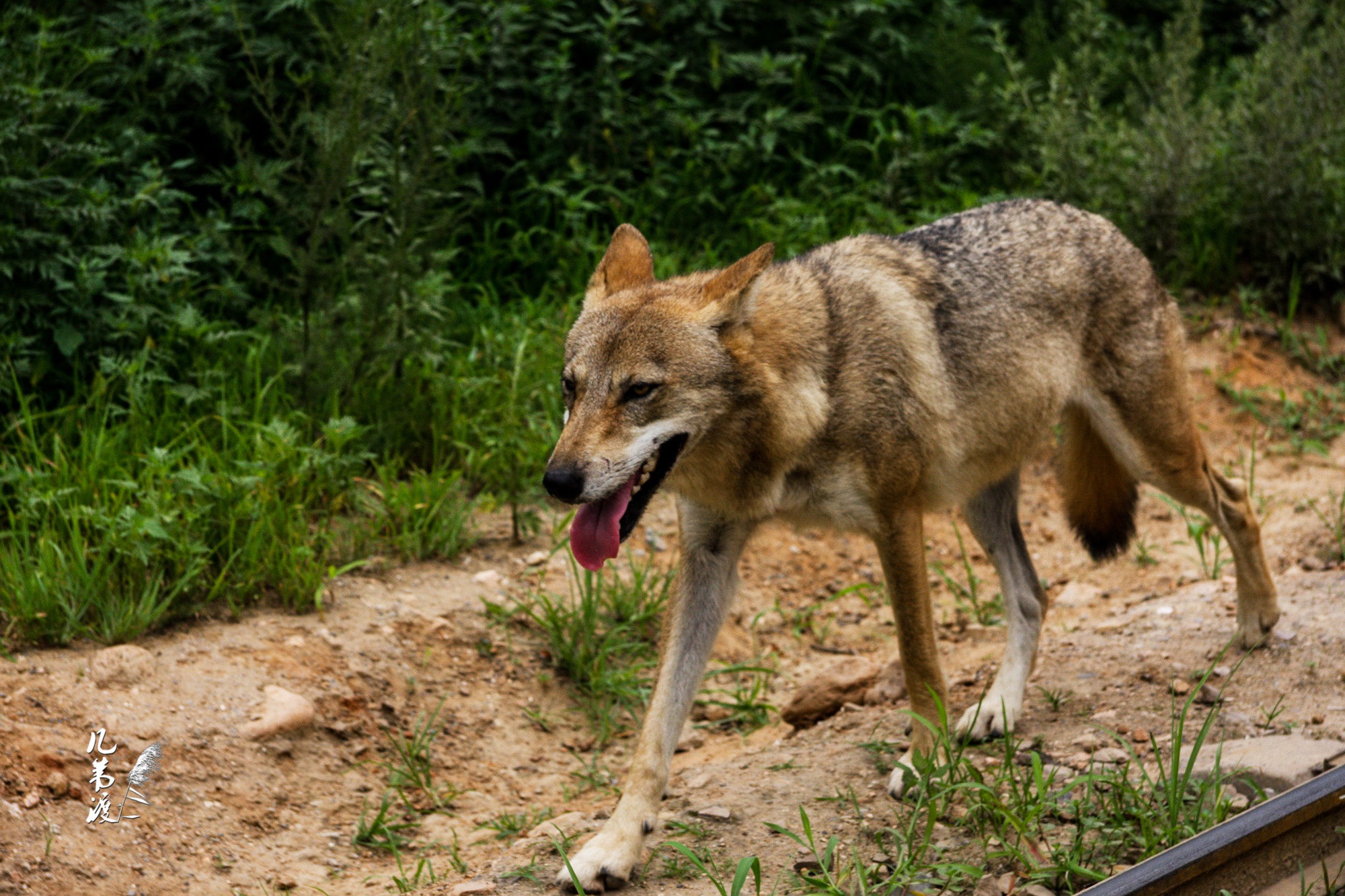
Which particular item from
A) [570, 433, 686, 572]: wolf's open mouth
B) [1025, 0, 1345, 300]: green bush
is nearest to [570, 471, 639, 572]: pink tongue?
[570, 433, 686, 572]: wolf's open mouth

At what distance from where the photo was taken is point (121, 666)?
4.28m

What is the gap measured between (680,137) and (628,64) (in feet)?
1.80

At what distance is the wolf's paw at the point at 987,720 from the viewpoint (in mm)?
4383

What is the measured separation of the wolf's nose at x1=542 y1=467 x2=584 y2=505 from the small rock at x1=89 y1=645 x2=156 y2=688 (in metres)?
1.92

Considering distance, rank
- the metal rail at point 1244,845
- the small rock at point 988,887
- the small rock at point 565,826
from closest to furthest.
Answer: the metal rail at point 1244,845 < the small rock at point 988,887 < the small rock at point 565,826

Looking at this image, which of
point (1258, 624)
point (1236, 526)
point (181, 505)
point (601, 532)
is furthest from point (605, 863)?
point (1236, 526)

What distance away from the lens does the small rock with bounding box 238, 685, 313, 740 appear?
421 centimetres

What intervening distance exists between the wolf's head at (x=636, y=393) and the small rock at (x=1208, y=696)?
7.23 ft

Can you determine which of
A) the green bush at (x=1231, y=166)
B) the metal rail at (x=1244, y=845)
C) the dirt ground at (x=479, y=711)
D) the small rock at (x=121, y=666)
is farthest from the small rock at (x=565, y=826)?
the green bush at (x=1231, y=166)

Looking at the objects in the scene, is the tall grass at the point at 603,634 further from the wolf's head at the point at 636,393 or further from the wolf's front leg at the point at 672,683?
the wolf's head at the point at 636,393

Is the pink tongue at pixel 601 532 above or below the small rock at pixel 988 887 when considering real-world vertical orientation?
above

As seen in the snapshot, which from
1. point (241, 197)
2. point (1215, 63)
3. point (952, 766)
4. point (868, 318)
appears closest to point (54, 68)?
point (241, 197)

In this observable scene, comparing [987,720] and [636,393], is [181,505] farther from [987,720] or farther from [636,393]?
[987,720]

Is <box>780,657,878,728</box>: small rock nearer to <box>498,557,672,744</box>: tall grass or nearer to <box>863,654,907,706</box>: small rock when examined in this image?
<box>863,654,907,706</box>: small rock
